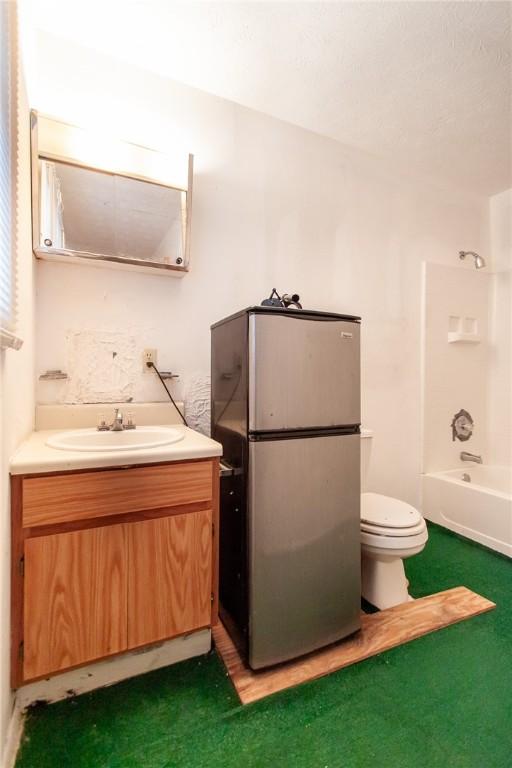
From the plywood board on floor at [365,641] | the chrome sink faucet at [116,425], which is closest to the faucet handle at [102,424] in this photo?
the chrome sink faucet at [116,425]

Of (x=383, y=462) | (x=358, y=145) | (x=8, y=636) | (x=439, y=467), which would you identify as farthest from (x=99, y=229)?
(x=439, y=467)

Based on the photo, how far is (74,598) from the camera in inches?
42.2

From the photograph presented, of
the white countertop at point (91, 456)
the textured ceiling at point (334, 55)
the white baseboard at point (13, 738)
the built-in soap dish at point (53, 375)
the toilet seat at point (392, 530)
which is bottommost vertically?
the white baseboard at point (13, 738)

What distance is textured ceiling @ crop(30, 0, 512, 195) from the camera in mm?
1438

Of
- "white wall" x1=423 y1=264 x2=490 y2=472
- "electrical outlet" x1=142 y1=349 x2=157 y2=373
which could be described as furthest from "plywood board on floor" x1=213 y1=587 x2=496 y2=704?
"electrical outlet" x1=142 y1=349 x2=157 y2=373

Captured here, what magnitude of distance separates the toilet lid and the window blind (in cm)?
155

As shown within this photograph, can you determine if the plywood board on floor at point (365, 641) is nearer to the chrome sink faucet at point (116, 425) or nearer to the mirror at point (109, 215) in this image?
the chrome sink faucet at point (116, 425)

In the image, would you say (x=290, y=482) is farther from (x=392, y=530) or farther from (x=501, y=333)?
(x=501, y=333)

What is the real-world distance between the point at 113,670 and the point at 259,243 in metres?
2.05

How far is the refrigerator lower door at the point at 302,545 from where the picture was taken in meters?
1.25

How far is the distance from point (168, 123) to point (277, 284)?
3.22 ft

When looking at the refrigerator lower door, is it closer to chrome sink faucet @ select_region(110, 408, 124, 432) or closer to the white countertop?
the white countertop

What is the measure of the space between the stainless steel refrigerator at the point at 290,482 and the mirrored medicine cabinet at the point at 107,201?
0.59 m

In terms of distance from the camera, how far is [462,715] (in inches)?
43.6
